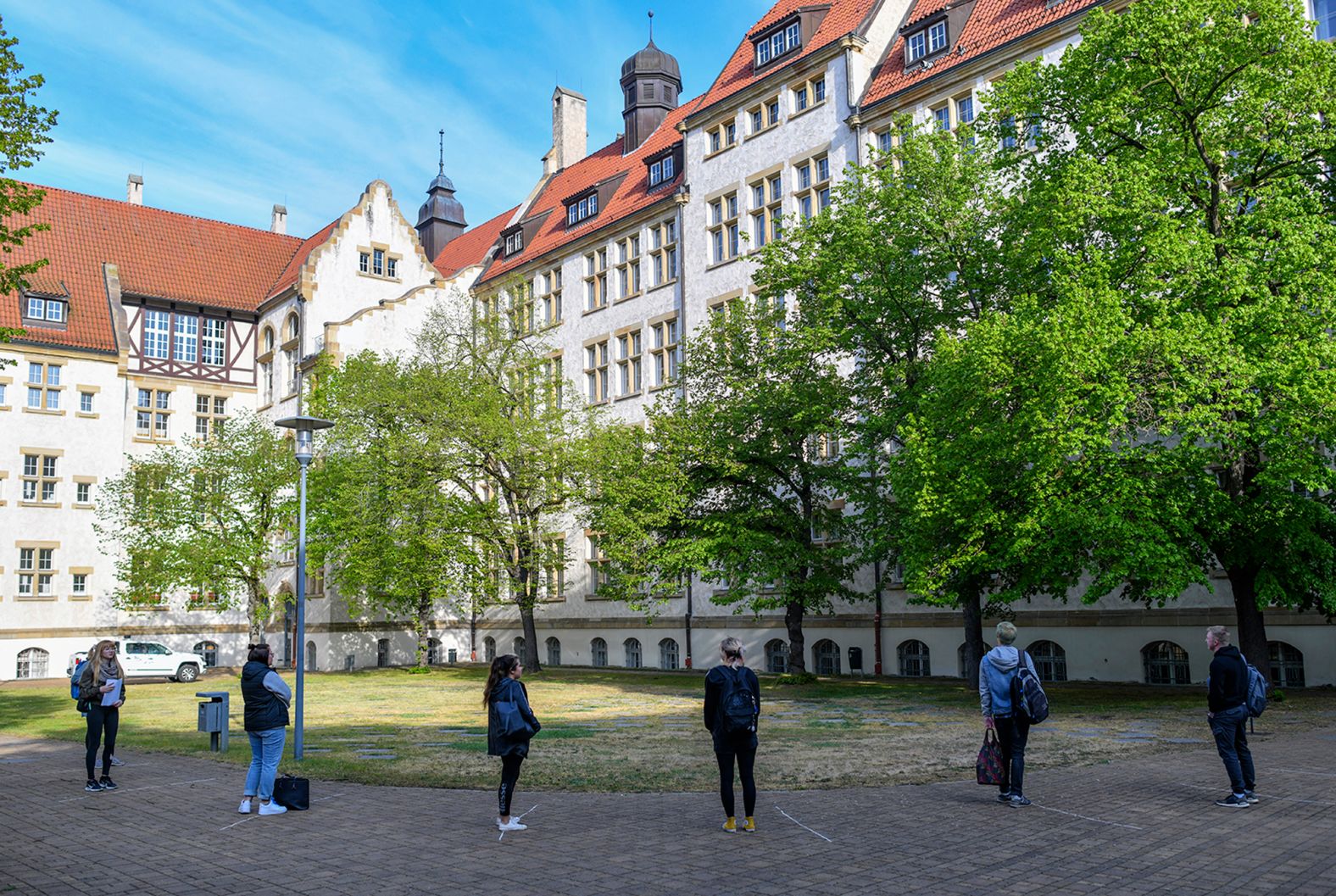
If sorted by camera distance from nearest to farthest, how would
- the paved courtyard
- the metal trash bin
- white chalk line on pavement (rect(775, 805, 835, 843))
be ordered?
the paved courtyard
white chalk line on pavement (rect(775, 805, 835, 843))
the metal trash bin

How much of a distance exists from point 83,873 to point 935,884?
6453 millimetres

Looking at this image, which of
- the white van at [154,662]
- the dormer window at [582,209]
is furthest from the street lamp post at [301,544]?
the dormer window at [582,209]

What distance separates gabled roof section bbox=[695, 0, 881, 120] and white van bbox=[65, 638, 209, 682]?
91.1 feet

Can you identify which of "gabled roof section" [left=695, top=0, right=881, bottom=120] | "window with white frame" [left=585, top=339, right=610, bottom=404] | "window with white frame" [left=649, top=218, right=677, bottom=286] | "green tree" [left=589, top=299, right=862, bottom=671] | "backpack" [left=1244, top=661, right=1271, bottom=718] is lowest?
"backpack" [left=1244, top=661, right=1271, bottom=718]

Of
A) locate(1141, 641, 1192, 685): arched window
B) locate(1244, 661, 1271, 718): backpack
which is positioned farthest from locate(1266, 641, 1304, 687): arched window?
locate(1244, 661, 1271, 718): backpack

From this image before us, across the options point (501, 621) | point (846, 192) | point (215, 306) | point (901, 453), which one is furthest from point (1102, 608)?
point (215, 306)

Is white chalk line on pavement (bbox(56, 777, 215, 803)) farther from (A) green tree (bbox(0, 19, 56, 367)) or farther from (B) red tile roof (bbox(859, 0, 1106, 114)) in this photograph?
(B) red tile roof (bbox(859, 0, 1106, 114))

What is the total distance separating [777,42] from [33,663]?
38.7 meters

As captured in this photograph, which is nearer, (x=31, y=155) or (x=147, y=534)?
(x=31, y=155)

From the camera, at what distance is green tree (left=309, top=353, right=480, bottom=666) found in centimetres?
3312

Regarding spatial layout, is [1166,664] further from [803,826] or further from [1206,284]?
[803,826]

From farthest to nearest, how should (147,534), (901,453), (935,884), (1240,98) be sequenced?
(147,534), (901,453), (1240,98), (935,884)

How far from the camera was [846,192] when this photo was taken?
27125mm

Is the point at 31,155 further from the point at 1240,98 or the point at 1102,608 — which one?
the point at 1102,608
